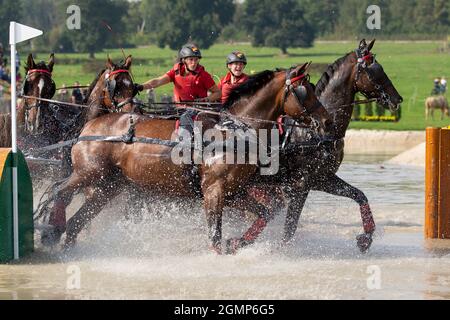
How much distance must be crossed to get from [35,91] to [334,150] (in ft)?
11.7

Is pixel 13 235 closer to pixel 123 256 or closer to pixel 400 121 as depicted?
pixel 123 256

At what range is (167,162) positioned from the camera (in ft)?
37.6

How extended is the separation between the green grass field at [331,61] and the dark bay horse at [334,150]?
72.3 feet

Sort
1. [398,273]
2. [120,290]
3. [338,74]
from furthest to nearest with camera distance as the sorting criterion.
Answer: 1. [338,74]
2. [398,273]
3. [120,290]

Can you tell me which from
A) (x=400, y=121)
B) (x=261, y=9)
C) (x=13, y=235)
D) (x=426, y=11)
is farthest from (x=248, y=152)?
(x=426, y=11)

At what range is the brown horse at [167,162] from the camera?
1118 centimetres

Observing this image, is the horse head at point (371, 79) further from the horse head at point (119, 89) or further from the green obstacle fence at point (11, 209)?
the green obstacle fence at point (11, 209)

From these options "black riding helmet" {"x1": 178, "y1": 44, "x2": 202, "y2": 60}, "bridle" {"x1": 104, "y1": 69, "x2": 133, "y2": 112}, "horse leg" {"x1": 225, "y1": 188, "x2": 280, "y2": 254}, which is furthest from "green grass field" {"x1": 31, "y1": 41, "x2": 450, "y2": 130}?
"horse leg" {"x1": 225, "y1": 188, "x2": 280, "y2": 254}

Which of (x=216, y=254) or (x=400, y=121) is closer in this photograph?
(x=216, y=254)

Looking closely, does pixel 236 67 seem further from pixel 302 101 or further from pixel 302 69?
pixel 302 101

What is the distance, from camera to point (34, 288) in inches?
385

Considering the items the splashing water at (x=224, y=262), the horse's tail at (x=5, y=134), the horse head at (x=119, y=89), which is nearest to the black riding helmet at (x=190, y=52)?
the horse head at (x=119, y=89)

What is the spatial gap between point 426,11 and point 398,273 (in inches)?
3304

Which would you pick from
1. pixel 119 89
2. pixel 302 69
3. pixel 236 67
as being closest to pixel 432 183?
pixel 236 67
